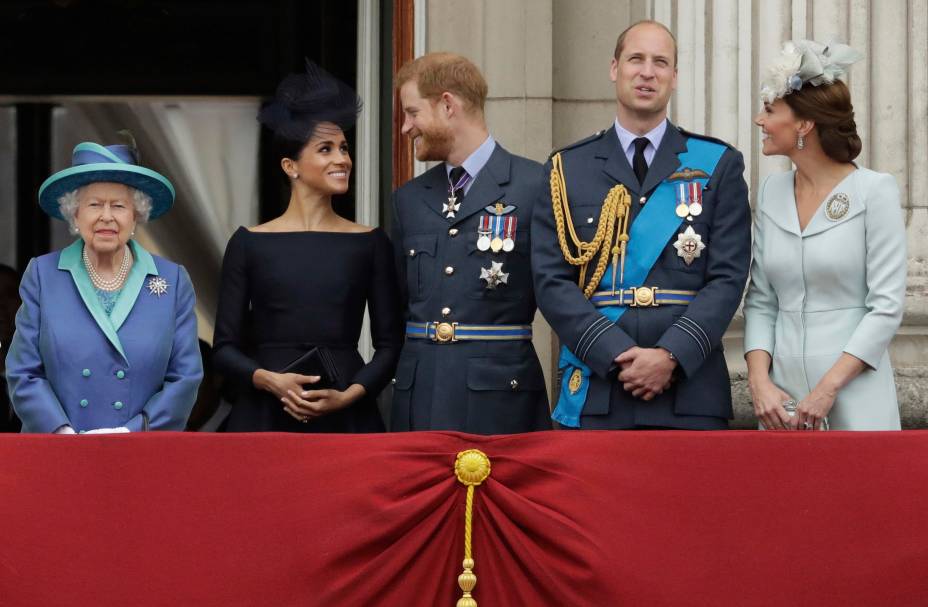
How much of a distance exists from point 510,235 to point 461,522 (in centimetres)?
113

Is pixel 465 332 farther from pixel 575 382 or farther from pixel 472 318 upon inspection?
pixel 575 382

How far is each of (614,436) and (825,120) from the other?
1172mm

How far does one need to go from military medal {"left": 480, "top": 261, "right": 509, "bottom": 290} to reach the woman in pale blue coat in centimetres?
66

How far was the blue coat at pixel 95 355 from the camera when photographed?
4.56 m

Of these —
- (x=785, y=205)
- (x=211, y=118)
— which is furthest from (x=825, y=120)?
(x=211, y=118)

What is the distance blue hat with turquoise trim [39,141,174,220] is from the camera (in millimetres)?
4633

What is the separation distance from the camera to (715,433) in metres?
3.95

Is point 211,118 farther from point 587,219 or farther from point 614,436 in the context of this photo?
point 614,436

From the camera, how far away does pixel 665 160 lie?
468cm

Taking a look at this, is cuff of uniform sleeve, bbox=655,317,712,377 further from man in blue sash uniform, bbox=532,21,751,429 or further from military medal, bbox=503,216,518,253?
military medal, bbox=503,216,518,253

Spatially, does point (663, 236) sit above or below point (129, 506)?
above

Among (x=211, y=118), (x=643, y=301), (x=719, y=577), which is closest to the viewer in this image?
(x=719, y=577)

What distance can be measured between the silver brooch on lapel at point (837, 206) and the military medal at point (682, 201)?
36cm

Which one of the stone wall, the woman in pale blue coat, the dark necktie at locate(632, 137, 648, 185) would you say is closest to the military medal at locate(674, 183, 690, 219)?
the dark necktie at locate(632, 137, 648, 185)
